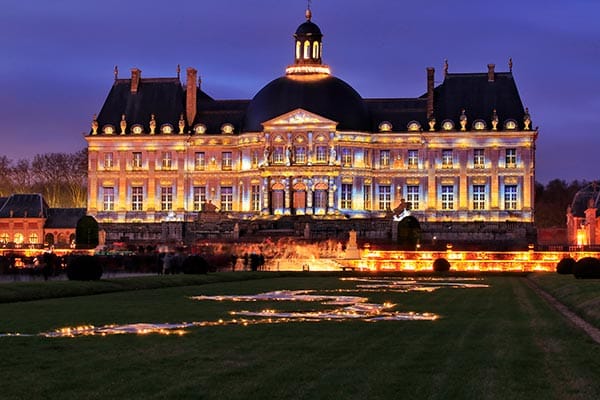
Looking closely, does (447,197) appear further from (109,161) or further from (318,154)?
(109,161)

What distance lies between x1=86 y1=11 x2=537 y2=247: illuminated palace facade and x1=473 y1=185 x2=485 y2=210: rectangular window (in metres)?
0.10

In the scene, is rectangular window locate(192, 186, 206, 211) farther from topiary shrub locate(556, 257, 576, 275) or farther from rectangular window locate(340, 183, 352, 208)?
topiary shrub locate(556, 257, 576, 275)

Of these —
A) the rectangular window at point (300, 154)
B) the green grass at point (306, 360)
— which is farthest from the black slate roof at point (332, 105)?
the green grass at point (306, 360)

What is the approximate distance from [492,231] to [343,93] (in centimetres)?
2365

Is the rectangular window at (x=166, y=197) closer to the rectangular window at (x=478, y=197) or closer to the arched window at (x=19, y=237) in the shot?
the arched window at (x=19, y=237)

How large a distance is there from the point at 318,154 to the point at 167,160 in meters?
17.3

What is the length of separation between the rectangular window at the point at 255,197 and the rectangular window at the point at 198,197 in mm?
5472

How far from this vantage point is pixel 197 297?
1405 inches

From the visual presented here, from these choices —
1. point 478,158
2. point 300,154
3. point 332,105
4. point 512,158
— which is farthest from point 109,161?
point 512,158

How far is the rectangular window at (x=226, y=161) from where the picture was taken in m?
116

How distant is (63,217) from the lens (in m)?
125

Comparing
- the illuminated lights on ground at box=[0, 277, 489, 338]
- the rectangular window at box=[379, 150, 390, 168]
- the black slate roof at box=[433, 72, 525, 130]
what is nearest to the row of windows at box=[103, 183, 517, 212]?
the rectangular window at box=[379, 150, 390, 168]

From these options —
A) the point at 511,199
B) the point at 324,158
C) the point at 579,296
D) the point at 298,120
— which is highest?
the point at 298,120

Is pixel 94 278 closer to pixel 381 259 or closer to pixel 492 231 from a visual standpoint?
pixel 381 259
